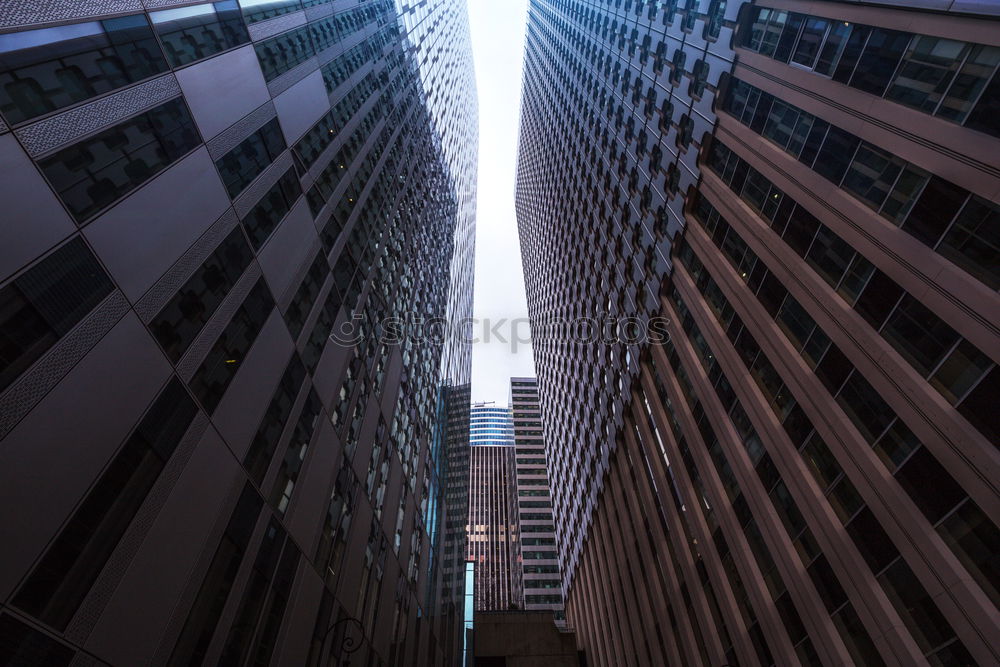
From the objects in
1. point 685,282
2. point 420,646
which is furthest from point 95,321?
point 420,646

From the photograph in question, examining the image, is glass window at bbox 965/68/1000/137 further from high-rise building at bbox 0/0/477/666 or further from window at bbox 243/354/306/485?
window at bbox 243/354/306/485

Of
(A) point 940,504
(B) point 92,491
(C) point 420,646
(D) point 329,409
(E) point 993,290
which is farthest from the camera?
(C) point 420,646

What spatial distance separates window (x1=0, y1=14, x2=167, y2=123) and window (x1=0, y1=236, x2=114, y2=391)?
9.70 feet

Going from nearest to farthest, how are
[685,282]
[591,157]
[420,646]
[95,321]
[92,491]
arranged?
[92,491], [95,321], [685,282], [420,646], [591,157]

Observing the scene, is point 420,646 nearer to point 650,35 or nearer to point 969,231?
point 969,231

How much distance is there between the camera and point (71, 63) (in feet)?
38.4

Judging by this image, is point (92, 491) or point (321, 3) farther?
point (321, 3)

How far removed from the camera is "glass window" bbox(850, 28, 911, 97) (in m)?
15.8

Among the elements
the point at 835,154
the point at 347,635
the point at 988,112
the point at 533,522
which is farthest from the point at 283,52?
the point at 533,522

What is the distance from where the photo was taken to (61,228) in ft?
34.0

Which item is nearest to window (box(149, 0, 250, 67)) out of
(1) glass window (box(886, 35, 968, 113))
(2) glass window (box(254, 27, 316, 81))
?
(2) glass window (box(254, 27, 316, 81))

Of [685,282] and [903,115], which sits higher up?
[685,282]

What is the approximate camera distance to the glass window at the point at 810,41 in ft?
63.2

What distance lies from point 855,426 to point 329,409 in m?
22.1
